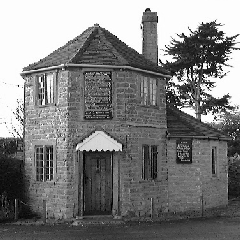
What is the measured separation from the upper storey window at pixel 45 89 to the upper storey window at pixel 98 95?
1.51 metres

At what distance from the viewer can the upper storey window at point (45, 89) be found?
70.4 ft

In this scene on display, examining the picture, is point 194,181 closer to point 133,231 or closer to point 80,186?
point 80,186

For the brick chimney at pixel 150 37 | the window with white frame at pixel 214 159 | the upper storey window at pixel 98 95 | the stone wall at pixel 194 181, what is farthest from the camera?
the brick chimney at pixel 150 37

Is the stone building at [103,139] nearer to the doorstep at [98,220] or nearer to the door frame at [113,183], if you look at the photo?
the door frame at [113,183]

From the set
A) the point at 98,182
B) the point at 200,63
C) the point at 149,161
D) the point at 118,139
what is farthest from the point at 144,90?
the point at 200,63

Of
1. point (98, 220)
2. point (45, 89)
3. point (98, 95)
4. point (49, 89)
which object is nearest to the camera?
point (98, 220)

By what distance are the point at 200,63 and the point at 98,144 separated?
2277 cm

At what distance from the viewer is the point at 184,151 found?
76.0 ft

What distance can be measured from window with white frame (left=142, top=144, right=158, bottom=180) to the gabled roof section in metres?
1.15

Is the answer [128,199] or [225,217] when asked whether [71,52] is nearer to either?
[128,199]

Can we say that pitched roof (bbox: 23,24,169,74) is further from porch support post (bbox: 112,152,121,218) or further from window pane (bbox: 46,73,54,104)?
porch support post (bbox: 112,152,121,218)

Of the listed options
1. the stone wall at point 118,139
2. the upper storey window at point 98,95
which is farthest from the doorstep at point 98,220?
the upper storey window at point 98,95

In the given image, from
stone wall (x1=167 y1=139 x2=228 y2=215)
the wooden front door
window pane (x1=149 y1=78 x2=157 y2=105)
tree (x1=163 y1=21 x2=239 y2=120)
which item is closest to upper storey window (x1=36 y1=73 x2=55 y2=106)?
the wooden front door

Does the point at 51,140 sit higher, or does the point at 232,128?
→ the point at 232,128
